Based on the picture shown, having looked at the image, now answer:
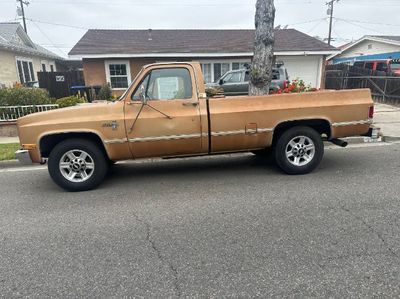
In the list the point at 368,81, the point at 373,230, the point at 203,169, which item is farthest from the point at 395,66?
the point at 373,230

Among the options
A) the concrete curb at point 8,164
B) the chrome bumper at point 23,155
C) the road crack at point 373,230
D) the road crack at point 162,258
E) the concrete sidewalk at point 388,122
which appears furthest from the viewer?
the concrete sidewalk at point 388,122

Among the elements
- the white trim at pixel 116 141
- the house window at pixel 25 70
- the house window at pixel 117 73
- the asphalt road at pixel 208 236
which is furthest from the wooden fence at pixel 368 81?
the house window at pixel 25 70

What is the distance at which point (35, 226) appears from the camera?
12.5 feet

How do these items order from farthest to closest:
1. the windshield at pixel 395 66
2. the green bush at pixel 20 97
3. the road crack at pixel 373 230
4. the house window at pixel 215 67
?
the windshield at pixel 395 66
the house window at pixel 215 67
the green bush at pixel 20 97
the road crack at pixel 373 230

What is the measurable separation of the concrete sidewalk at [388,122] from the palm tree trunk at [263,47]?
3.50 meters

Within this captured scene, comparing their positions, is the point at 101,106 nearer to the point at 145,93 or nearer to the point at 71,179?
the point at 145,93

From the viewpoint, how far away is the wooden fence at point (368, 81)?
590 inches

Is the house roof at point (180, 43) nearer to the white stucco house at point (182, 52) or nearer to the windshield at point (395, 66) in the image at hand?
the white stucco house at point (182, 52)

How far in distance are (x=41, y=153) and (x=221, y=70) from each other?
1349cm

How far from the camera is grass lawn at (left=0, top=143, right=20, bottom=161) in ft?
22.4

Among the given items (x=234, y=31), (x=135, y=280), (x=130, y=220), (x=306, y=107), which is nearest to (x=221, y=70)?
(x=234, y=31)

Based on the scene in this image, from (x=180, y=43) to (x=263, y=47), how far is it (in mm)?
10427

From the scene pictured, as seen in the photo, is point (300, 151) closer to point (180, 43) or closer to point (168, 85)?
point (168, 85)

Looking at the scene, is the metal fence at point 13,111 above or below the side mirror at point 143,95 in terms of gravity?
below
